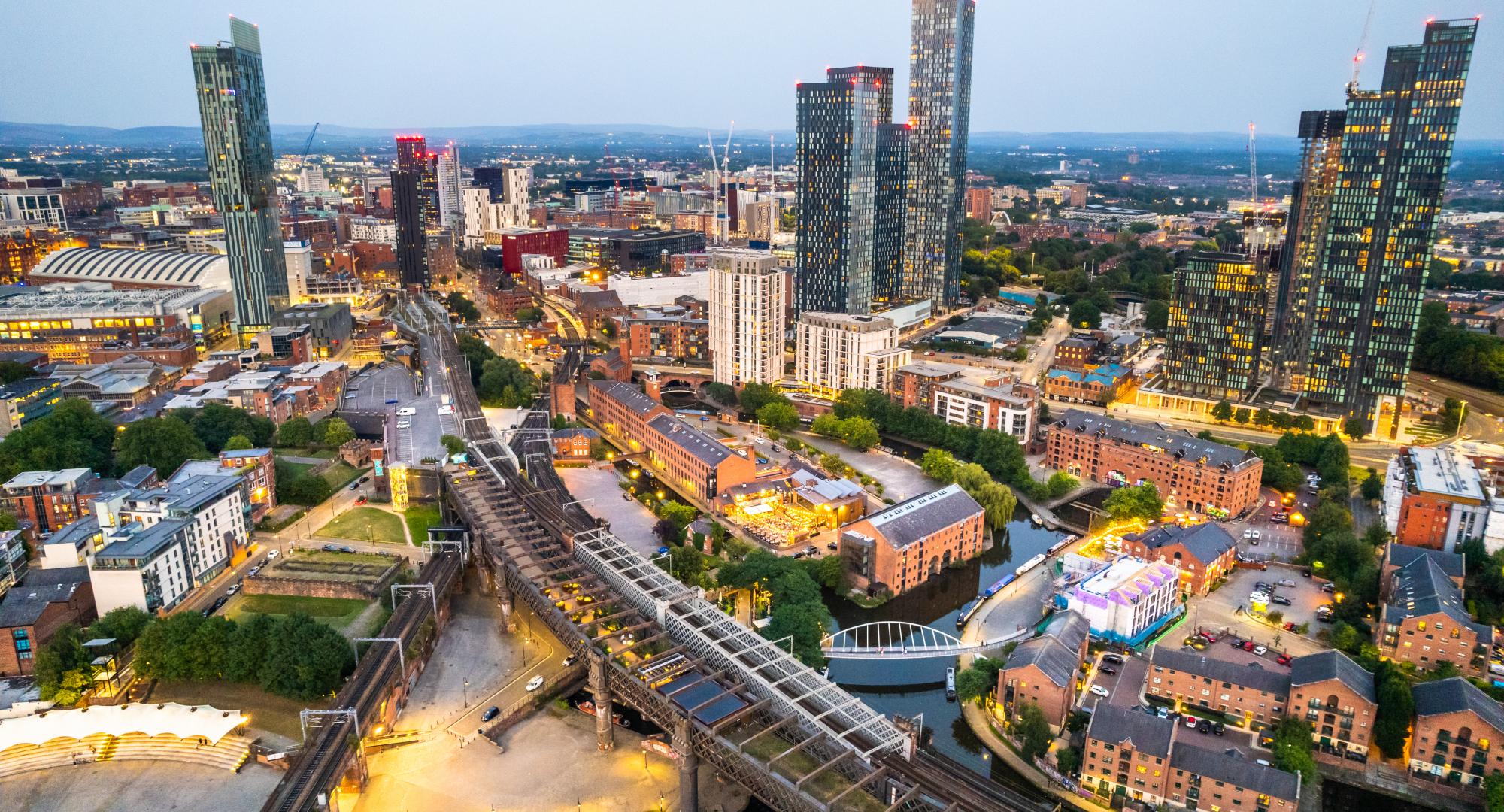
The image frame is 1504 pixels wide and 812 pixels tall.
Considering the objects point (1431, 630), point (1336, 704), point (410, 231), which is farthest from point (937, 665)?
point (410, 231)

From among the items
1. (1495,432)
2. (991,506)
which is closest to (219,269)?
(991,506)

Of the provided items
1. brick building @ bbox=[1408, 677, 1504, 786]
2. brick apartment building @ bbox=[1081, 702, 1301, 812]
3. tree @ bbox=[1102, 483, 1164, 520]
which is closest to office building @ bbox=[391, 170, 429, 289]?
tree @ bbox=[1102, 483, 1164, 520]

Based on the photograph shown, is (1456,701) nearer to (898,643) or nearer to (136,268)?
(898,643)

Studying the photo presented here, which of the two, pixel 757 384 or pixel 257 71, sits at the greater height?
pixel 257 71

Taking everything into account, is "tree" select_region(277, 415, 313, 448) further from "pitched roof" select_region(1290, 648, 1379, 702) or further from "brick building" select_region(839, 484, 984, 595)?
"pitched roof" select_region(1290, 648, 1379, 702)

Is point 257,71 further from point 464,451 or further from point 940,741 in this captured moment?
point 940,741

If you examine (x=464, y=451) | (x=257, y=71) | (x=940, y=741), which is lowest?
(x=940, y=741)
